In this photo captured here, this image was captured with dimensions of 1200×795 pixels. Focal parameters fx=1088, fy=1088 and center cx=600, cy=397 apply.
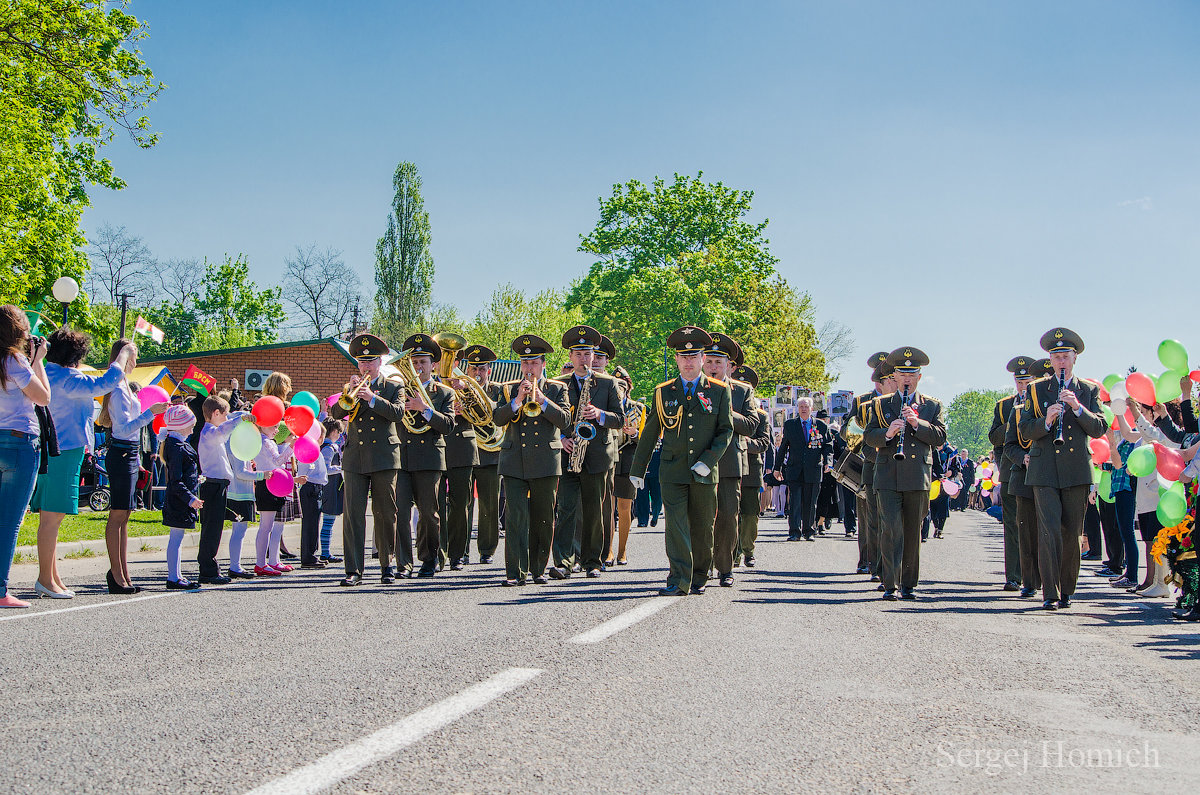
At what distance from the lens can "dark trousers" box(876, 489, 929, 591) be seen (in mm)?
9555

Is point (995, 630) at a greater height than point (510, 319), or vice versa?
point (510, 319)

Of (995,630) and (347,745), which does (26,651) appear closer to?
(347,745)

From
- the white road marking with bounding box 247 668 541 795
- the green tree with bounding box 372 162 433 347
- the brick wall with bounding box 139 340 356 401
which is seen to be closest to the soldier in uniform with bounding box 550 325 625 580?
the white road marking with bounding box 247 668 541 795

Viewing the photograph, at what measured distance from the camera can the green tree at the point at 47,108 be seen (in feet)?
72.9

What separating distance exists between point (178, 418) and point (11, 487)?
1702 mm

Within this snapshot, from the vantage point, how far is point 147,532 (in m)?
14.5

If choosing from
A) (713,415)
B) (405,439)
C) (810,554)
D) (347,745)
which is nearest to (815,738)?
(347,745)

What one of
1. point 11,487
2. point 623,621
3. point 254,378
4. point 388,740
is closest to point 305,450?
point 11,487

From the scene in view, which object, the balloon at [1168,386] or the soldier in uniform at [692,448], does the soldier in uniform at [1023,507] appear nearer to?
the balloon at [1168,386]

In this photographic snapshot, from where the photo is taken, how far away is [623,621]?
24.2 feet

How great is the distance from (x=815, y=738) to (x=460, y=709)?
4.94ft

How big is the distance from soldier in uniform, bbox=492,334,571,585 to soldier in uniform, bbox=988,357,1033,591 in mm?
4146

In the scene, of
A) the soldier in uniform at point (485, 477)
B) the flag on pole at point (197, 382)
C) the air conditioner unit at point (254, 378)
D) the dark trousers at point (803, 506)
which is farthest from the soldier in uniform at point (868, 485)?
the air conditioner unit at point (254, 378)

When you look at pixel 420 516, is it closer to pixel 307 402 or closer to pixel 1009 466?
pixel 307 402
